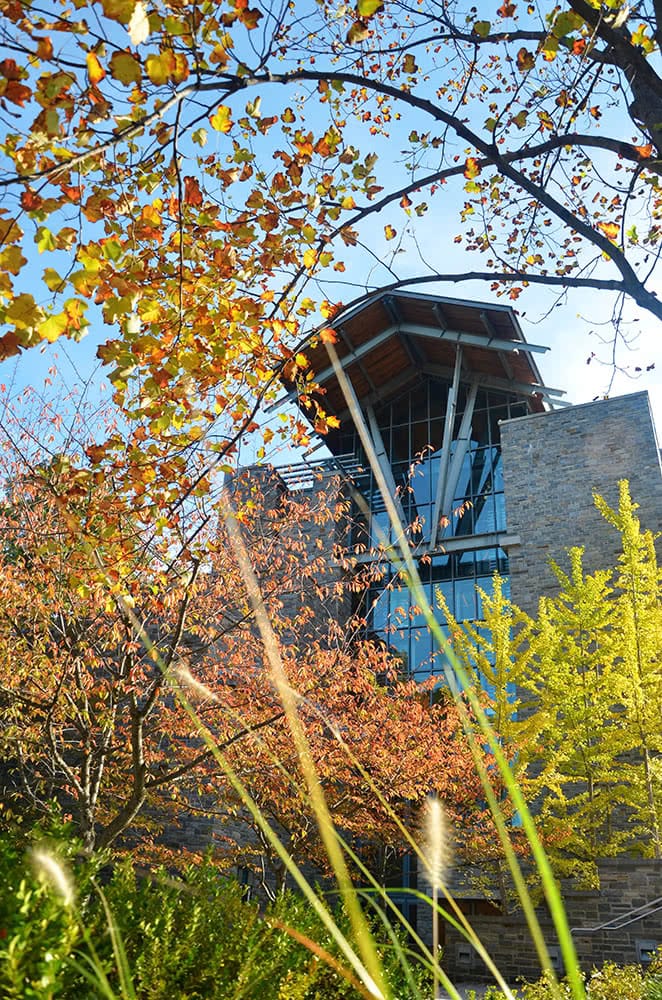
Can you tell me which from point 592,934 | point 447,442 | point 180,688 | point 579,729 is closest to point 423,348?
point 447,442

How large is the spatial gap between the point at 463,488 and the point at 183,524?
1329cm

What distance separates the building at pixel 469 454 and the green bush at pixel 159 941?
10.7m

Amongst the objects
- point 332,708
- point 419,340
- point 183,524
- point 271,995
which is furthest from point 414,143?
point 419,340

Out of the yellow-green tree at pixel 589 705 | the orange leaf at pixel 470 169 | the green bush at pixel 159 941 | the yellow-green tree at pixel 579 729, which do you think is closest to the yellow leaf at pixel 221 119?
the orange leaf at pixel 470 169

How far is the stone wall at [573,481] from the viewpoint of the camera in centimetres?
1686

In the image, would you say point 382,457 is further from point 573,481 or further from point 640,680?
point 640,680

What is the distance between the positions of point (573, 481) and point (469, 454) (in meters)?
3.52

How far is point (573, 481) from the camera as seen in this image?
58.3 feet

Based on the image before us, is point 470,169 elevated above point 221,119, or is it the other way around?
point 470,169

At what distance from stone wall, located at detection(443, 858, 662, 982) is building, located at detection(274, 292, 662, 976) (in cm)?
26

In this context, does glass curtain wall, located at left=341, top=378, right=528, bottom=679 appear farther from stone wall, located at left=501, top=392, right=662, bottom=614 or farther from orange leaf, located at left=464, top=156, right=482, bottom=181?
orange leaf, located at left=464, top=156, right=482, bottom=181

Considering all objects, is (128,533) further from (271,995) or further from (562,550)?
(562,550)

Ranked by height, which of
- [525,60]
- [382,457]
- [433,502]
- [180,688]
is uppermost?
[382,457]

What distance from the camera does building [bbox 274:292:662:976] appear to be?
17.3 m
